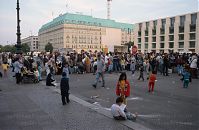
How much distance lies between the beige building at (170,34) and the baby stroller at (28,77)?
222 ft

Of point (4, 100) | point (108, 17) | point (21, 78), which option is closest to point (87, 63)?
point (21, 78)

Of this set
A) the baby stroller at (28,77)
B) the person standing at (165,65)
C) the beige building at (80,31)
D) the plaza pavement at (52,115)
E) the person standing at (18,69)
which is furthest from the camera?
the beige building at (80,31)

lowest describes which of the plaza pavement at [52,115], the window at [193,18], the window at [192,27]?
the plaza pavement at [52,115]

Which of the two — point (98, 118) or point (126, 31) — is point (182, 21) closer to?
point (126, 31)

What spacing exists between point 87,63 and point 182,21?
215 feet

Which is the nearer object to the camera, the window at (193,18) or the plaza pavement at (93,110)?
the plaza pavement at (93,110)

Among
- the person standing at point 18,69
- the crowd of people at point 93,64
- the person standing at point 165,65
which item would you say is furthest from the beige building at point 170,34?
the person standing at point 18,69

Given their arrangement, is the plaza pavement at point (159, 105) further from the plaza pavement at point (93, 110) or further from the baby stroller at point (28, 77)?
the baby stroller at point (28, 77)

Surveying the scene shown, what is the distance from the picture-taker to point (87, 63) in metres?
24.3

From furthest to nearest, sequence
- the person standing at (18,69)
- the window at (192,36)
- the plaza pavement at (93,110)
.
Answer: the window at (192,36)
the person standing at (18,69)
the plaza pavement at (93,110)

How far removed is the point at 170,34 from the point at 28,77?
2985 inches

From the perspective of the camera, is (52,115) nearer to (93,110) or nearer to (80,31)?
(93,110)

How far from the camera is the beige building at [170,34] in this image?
3147 inches

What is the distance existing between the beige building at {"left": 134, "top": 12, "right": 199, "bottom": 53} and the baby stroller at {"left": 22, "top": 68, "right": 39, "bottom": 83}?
67.6 meters
